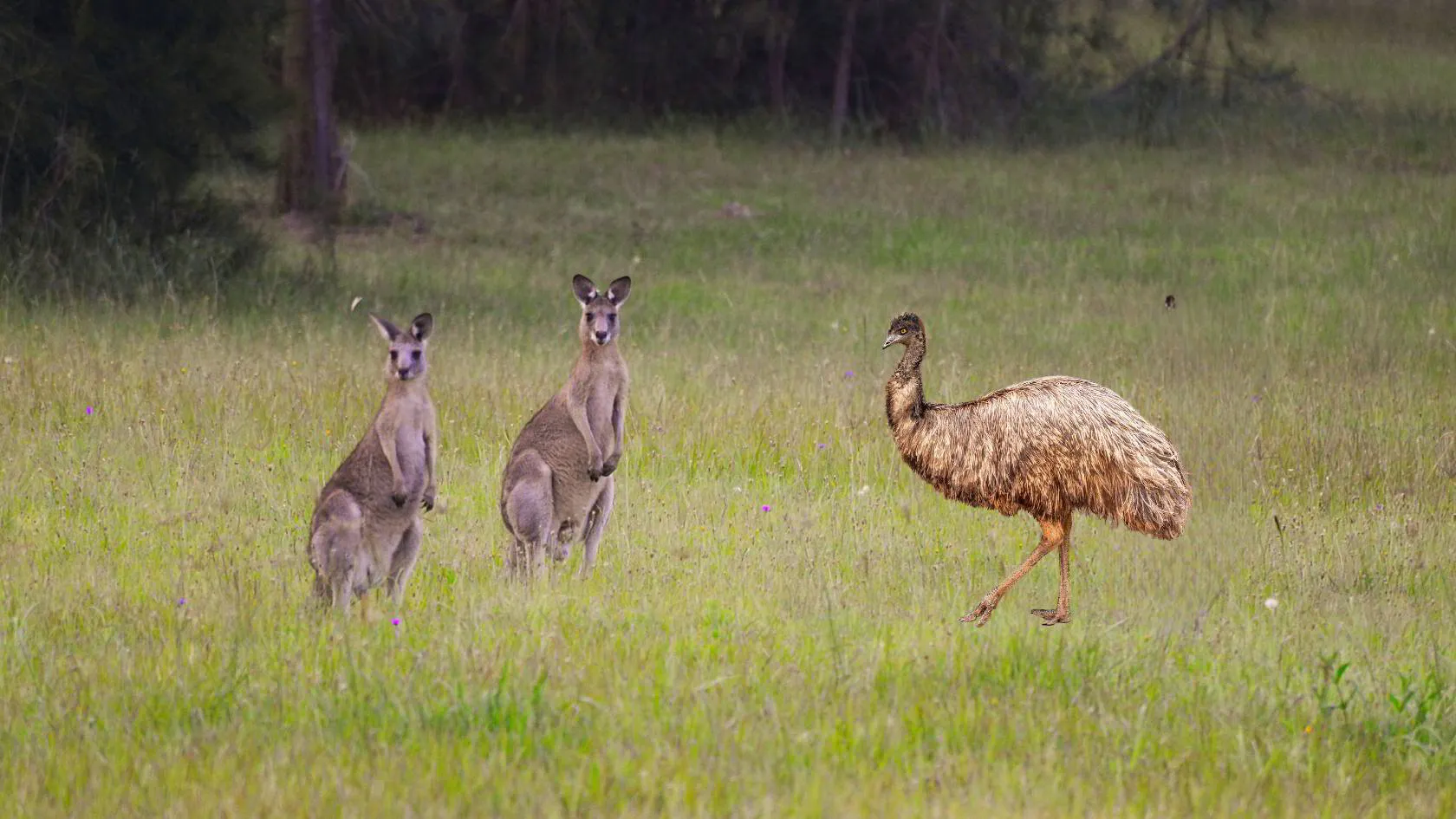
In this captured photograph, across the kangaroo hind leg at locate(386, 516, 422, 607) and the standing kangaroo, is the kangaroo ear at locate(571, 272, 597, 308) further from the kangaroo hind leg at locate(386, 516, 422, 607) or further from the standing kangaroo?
the kangaroo hind leg at locate(386, 516, 422, 607)

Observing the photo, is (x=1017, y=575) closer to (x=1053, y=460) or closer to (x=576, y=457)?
(x=1053, y=460)

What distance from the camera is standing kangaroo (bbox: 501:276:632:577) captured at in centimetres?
775

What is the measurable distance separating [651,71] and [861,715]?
29463mm

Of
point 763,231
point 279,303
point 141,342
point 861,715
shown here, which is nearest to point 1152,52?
point 763,231

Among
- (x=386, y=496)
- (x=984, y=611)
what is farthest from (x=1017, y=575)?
(x=386, y=496)

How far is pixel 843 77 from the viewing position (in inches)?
1233

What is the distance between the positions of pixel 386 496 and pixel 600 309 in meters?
1.48

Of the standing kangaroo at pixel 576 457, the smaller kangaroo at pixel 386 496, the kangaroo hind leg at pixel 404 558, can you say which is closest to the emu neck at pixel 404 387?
the smaller kangaroo at pixel 386 496

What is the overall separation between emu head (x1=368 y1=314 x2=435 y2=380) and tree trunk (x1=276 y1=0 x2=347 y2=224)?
15.1 m

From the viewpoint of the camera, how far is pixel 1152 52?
141 feet

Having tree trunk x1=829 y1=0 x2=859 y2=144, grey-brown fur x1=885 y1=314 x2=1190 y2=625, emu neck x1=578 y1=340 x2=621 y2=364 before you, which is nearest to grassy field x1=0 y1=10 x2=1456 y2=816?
grey-brown fur x1=885 y1=314 x2=1190 y2=625

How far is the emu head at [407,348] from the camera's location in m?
7.25

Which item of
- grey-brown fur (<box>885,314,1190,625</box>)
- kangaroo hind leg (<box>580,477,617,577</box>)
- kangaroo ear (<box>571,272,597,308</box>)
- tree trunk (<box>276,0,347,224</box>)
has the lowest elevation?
kangaroo hind leg (<box>580,477,617,577</box>)

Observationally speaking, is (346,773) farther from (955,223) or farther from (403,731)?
(955,223)
